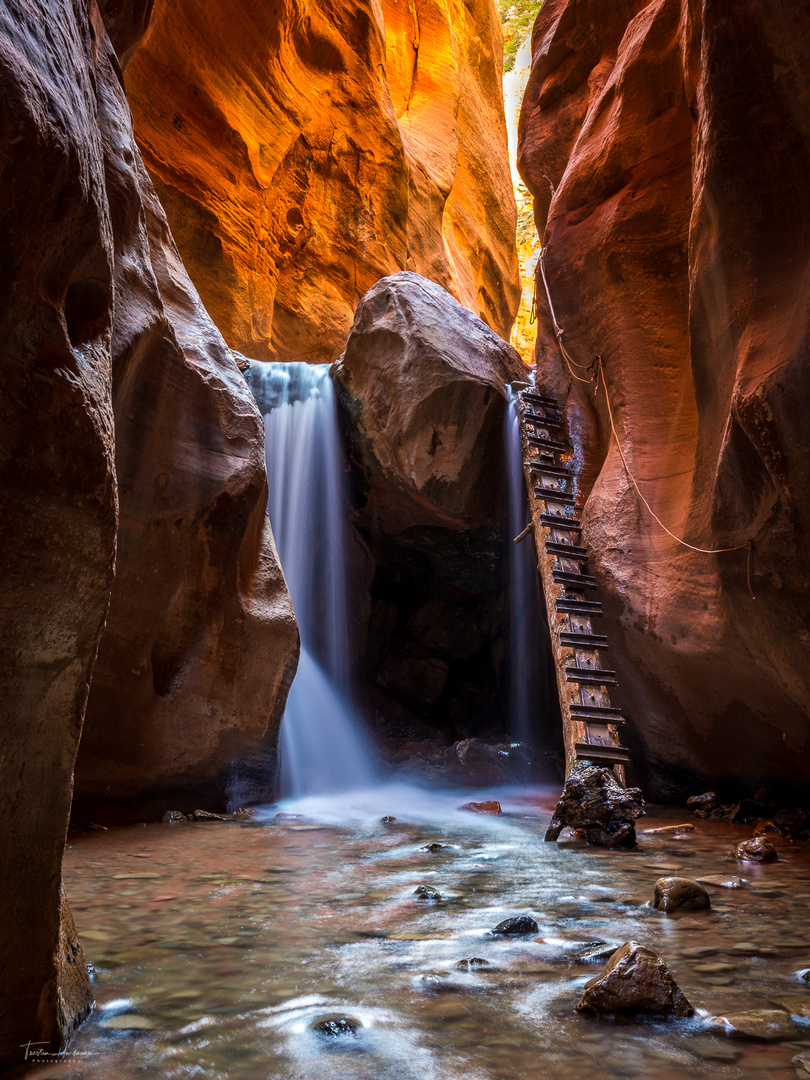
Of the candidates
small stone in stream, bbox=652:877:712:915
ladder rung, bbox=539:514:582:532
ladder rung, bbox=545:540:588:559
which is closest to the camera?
small stone in stream, bbox=652:877:712:915

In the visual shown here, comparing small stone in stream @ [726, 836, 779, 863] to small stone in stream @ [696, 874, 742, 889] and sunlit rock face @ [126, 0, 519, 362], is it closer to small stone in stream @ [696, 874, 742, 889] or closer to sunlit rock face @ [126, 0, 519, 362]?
small stone in stream @ [696, 874, 742, 889]

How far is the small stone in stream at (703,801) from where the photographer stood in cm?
616

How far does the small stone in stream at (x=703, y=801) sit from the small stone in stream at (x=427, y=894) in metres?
3.88

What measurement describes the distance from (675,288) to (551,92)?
4.77 metres

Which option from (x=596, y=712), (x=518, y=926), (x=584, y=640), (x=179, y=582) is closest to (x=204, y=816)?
(x=179, y=582)

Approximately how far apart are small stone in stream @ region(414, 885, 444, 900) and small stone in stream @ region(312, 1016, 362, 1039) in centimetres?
128

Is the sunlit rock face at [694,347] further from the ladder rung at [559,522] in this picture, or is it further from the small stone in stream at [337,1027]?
the small stone in stream at [337,1027]

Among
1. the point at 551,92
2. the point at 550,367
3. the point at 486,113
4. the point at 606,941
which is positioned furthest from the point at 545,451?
the point at 486,113

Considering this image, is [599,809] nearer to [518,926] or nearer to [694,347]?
[518,926]

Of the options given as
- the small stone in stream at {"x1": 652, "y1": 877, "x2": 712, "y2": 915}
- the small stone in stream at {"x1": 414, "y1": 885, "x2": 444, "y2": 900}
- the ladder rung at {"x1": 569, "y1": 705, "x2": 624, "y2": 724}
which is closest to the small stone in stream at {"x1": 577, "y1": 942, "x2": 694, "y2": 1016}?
the small stone in stream at {"x1": 652, "y1": 877, "x2": 712, "y2": 915}

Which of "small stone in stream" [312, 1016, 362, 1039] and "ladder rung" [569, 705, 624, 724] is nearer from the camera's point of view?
"small stone in stream" [312, 1016, 362, 1039]

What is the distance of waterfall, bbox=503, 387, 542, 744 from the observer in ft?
28.5

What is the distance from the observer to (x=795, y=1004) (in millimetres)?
1883

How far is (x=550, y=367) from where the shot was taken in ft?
28.8
